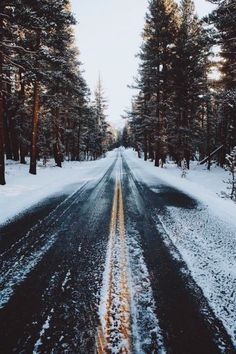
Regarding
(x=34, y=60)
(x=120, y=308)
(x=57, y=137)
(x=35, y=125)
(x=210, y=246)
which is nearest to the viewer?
(x=120, y=308)

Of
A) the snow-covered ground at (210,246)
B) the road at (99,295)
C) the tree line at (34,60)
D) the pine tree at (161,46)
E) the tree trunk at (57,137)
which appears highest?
the pine tree at (161,46)

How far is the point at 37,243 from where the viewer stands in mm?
6379

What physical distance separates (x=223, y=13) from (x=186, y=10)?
1326 cm

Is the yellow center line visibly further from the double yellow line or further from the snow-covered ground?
the snow-covered ground

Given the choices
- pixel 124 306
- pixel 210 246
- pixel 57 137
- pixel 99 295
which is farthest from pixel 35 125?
pixel 124 306

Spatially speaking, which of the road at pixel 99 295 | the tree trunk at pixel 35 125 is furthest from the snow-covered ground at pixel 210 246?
the tree trunk at pixel 35 125

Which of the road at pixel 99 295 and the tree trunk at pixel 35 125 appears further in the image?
the tree trunk at pixel 35 125

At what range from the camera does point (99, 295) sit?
13.5 feet

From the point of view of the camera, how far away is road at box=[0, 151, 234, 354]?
10.4ft

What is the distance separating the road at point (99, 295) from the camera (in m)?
3.17

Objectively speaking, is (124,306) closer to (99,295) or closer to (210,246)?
(99,295)

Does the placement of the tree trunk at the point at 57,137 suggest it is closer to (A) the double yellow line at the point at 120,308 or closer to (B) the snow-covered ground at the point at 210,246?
A: (B) the snow-covered ground at the point at 210,246

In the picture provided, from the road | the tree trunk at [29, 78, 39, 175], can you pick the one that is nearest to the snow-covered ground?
the road

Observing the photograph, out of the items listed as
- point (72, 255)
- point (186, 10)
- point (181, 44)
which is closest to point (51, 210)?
point (72, 255)
